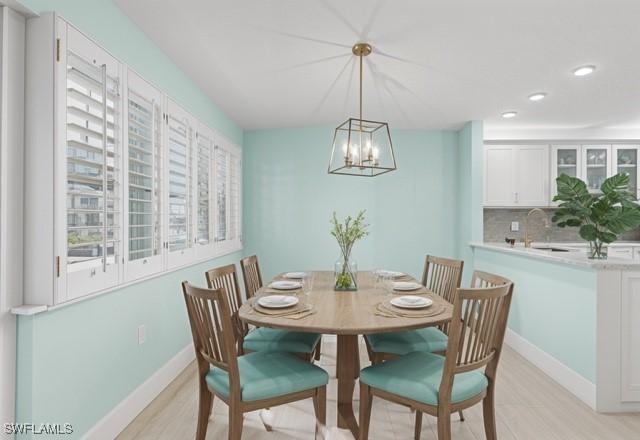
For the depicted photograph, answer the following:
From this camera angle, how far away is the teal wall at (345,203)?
A: 4828 mm

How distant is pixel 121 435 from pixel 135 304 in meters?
0.73

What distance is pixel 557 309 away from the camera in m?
2.89

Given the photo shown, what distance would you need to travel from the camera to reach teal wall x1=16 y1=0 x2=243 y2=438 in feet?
5.16

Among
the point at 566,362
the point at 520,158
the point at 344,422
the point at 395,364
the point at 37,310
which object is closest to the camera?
the point at 37,310

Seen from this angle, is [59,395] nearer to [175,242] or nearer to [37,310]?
[37,310]

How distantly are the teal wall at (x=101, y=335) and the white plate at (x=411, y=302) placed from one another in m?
1.60

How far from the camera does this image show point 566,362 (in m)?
2.77

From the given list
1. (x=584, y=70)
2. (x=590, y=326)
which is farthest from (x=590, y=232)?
(x=584, y=70)

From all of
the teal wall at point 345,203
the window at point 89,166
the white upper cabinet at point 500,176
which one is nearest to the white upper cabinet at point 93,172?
the window at point 89,166

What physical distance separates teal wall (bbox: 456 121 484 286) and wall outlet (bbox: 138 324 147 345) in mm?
3603

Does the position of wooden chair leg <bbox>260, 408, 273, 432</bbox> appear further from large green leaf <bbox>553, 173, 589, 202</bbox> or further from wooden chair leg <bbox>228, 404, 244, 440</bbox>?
large green leaf <bbox>553, 173, 589, 202</bbox>

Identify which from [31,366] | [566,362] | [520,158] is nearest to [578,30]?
[566,362]

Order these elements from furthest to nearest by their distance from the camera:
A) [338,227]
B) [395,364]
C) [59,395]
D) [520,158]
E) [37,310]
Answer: [520,158] < [338,227] < [395,364] < [59,395] < [37,310]

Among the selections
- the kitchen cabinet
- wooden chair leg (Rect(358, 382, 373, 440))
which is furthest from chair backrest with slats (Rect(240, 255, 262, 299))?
the kitchen cabinet
